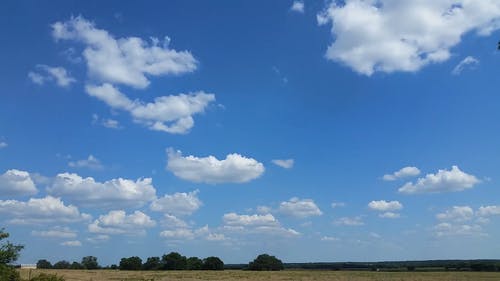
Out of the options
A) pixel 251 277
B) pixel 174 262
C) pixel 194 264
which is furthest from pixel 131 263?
pixel 251 277

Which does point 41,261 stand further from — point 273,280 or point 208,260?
point 273,280

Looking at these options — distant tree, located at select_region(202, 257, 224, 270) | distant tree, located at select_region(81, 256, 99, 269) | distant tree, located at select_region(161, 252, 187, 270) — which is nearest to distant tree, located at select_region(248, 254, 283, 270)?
distant tree, located at select_region(202, 257, 224, 270)

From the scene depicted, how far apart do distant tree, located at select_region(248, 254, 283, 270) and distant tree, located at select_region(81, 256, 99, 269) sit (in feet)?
165

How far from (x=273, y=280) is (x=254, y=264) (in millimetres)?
73347

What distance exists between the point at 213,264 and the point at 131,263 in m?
22.9

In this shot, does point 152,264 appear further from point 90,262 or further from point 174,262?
point 90,262

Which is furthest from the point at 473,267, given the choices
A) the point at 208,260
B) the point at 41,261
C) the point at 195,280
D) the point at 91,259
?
the point at 41,261

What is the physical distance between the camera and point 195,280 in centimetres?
8350

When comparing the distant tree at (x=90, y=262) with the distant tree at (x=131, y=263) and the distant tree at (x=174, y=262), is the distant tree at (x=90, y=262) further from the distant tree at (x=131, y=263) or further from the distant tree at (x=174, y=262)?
the distant tree at (x=174, y=262)

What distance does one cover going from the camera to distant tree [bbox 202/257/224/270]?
5694 inches

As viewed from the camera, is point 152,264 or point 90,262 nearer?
point 152,264

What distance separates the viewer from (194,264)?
146 m

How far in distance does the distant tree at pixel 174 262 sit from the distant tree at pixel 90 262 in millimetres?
33298

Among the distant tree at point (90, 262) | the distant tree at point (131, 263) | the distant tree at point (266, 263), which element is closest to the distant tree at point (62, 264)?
the distant tree at point (90, 262)
